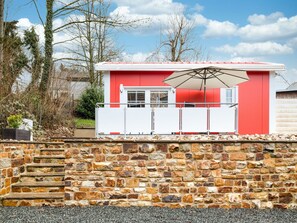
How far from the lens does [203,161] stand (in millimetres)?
7109

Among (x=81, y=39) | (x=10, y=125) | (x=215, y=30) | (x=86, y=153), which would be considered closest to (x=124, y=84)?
(x=10, y=125)

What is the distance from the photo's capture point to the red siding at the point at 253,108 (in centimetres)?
1266

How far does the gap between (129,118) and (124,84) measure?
2882 mm

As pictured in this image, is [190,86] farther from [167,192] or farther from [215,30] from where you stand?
[215,30]

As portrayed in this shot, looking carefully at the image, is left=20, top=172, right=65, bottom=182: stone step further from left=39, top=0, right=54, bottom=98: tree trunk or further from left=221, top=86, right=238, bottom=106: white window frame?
left=39, top=0, right=54, bottom=98: tree trunk

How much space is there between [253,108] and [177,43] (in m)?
15.2

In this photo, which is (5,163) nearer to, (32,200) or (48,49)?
(32,200)

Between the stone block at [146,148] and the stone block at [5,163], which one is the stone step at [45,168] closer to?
the stone block at [5,163]

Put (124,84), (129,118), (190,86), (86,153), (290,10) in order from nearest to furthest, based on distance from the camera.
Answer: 1. (86,153)
2. (129,118)
3. (190,86)
4. (124,84)
5. (290,10)

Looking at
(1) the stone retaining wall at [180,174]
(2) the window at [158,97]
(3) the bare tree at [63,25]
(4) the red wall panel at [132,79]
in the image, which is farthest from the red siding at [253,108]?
(3) the bare tree at [63,25]

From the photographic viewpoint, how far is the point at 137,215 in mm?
6410

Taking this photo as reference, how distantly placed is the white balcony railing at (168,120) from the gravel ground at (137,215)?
318 centimetres

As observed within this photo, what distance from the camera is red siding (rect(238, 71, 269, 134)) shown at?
12664 millimetres

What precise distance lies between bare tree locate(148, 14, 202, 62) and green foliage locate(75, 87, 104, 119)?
8.99 meters
